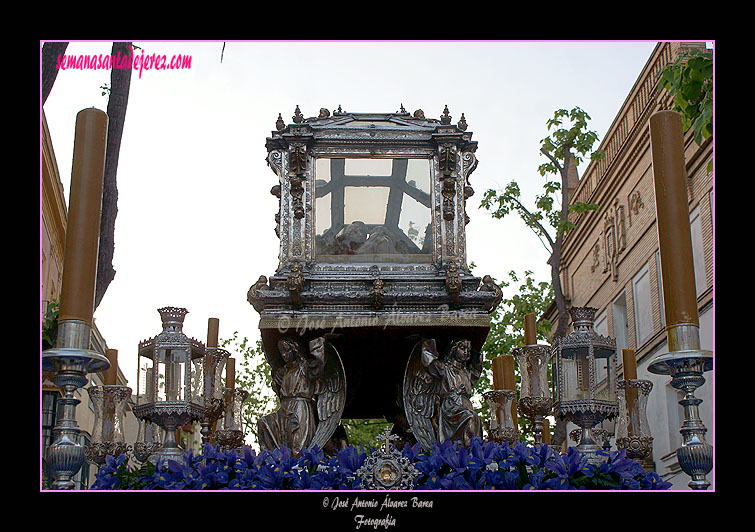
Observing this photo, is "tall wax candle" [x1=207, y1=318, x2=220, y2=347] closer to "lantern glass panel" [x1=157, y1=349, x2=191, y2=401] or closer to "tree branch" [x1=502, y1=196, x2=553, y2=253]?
"lantern glass panel" [x1=157, y1=349, x2=191, y2=401]

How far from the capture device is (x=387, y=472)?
3889mm

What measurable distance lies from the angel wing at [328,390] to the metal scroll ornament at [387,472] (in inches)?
72.7

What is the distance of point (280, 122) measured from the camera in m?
6.27

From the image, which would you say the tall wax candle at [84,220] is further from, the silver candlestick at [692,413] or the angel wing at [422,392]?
the angel wing at [422,392]

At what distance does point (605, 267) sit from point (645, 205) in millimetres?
3567

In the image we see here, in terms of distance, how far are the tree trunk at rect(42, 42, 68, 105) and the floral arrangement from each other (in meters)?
2.98

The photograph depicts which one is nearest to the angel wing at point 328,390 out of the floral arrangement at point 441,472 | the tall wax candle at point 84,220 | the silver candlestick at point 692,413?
the floral arrangement at point 441,472

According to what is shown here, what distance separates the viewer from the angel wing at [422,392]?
584cm

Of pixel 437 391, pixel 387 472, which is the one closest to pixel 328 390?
pixel 437 391

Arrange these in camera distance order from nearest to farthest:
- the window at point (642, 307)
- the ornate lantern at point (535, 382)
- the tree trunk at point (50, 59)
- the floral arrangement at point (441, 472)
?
the floral arrangement at point (441, 472), the ornate lantern at point (535, 382), the tree trunk at point (50, 59), the window at point (642, 307)

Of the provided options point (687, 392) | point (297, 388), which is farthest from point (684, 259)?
point (297, 388)

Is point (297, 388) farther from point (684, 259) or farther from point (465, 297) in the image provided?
point (684, 259)

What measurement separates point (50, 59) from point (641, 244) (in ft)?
49.3

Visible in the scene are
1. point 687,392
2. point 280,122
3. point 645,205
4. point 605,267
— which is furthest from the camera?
point 605,267
